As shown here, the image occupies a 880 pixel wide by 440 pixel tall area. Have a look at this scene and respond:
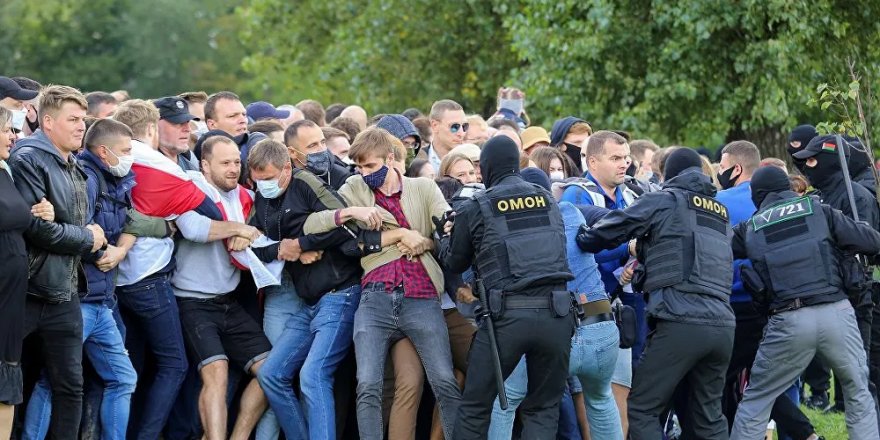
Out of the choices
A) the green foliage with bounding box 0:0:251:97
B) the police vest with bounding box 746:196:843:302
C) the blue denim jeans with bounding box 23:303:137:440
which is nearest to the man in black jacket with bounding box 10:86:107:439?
the blue denim jeans with bounding box 23:303:137:440

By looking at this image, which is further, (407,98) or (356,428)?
(407,98)

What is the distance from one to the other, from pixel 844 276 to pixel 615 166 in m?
1.63

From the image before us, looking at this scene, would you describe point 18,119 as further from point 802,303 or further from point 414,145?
point 802,303

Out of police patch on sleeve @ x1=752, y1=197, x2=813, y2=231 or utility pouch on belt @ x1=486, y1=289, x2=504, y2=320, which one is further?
police patch on sleeve @ x1=752, y1=197, x2=813, y2=231

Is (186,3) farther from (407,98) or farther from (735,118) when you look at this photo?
(735,118)

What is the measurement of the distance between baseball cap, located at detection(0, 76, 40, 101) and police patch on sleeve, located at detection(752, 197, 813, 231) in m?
4.90

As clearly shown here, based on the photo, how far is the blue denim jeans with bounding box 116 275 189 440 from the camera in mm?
7645

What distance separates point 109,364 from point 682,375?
3.36m

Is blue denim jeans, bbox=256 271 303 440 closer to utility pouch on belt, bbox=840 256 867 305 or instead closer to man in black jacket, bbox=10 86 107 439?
man in black jacket, bbox=10 86 107 439

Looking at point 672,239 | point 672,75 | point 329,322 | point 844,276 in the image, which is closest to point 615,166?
point 672,239

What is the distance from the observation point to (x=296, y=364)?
7.94 metres

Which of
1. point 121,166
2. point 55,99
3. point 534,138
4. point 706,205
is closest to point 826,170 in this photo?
point 706,205

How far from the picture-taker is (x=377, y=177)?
782 centimetres

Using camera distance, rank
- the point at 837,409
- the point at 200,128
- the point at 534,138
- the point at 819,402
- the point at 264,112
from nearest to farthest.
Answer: the point at 200,128 → the point at 264,112 → the point at 534,138 → the point at 837,409 → the point at 819,402
